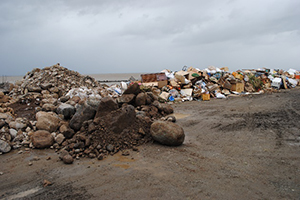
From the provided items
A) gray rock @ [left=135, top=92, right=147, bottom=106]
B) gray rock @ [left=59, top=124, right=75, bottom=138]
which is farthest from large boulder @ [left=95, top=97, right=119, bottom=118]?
gray rock @ [left=135, top=92, right=147, bottom=106]

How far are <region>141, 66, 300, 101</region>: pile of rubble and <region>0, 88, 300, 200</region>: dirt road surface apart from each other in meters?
7.64

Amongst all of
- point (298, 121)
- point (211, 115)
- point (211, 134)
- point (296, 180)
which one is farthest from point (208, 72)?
point (296, 180)

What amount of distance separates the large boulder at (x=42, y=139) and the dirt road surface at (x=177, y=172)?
185mm

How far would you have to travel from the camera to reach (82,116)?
223 inches

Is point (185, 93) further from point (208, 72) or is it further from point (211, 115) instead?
point (211, 115)

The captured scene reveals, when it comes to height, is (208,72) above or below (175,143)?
above

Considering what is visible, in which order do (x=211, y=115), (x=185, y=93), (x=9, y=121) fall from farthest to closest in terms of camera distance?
(x=185, y=93) < (x=211, y=115) < (x=9, y=121)

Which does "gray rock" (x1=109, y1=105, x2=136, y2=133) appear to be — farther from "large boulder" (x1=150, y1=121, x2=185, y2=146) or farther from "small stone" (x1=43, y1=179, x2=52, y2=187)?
"small stone" (x1=43, y1=179, x2=52, y2=187)

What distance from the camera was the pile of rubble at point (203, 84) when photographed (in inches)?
526

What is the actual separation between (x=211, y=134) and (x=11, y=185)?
4881 millimetres

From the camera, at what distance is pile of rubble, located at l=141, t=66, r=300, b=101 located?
13.4 m

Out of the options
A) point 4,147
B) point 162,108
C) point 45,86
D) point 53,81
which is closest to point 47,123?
point 4,147

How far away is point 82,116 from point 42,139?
113 cm

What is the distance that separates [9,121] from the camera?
5.63 m
